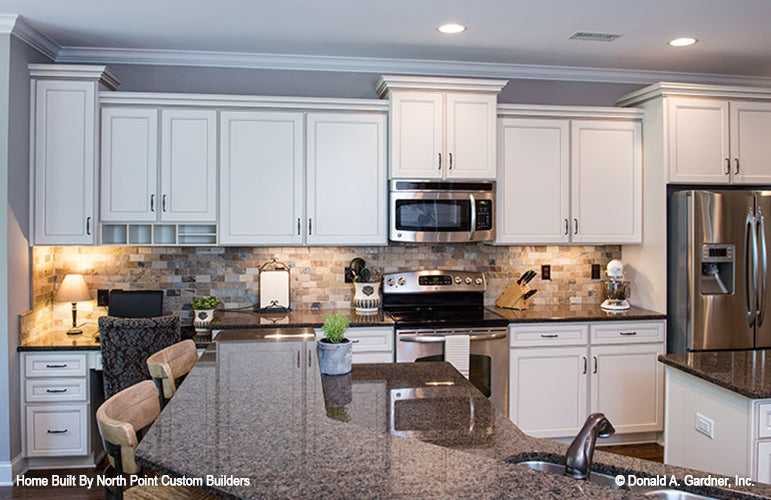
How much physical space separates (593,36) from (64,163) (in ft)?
11.2

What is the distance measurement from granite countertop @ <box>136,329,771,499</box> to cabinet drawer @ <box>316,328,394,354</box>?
5.22 feet

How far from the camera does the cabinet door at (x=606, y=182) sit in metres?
4.28

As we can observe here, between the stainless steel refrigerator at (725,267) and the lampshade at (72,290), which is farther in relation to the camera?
the stainless steel refrigerator at (725,267)

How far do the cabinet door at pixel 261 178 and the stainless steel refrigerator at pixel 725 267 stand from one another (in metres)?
2.62

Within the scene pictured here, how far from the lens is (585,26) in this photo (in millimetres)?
3512

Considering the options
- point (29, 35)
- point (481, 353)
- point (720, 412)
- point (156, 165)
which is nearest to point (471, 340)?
point (481, 353)

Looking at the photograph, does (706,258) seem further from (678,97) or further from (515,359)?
(515,359)

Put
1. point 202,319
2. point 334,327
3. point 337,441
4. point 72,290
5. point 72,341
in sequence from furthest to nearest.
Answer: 1. point 202,319
2. point 72,290
3. point 72,341
4. point 334,327
5. point 337,441

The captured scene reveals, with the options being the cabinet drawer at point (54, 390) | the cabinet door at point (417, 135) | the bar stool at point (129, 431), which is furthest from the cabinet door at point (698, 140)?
the cabinet drawer at point (54, 390)

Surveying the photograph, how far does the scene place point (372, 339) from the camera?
379cm

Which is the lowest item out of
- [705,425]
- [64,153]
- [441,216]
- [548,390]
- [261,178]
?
[548,390]

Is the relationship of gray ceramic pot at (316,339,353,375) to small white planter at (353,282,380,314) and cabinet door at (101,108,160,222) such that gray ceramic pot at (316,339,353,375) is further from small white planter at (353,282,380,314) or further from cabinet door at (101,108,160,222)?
cabinet door at (101,108,160,222)

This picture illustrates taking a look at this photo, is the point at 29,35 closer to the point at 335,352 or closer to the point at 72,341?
the point at 72,341

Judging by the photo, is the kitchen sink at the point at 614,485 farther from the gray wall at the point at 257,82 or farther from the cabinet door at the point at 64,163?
the gray wall at the point at 257,82
